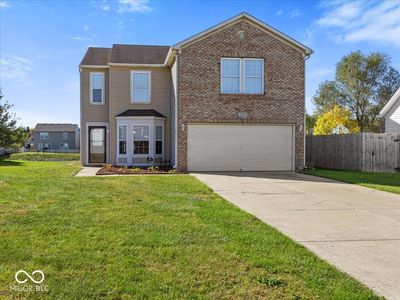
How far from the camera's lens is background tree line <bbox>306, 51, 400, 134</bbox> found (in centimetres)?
4206

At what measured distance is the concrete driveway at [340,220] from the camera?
457cm

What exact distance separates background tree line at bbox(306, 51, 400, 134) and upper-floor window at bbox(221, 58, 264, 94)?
2660 centimetres

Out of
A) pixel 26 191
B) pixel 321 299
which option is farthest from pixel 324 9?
pixel 321 299

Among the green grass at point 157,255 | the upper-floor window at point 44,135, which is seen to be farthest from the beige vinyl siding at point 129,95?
the upper-floor window at point 44,135

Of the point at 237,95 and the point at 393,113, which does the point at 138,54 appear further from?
the point at 393,113

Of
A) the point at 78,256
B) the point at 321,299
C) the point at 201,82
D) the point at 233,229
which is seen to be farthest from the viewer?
the point at 201,82

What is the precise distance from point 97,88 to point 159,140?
4886 mm

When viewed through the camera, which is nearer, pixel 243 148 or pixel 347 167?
pixel 243 148

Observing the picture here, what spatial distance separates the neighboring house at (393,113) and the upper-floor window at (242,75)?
10.5 meters

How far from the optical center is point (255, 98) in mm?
17656

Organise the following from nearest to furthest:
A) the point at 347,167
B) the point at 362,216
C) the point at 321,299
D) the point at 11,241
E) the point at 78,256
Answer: the point at 321,299 → the point at 78,256 → the point at 11,241 → the point at 362,216 → the point at 347,167

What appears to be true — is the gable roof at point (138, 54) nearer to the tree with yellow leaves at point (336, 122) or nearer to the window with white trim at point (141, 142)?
the window with white trim at point (141, 142)

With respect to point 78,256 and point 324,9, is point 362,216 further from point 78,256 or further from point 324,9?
point 324,9

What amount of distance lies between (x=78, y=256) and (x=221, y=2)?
12.4m
